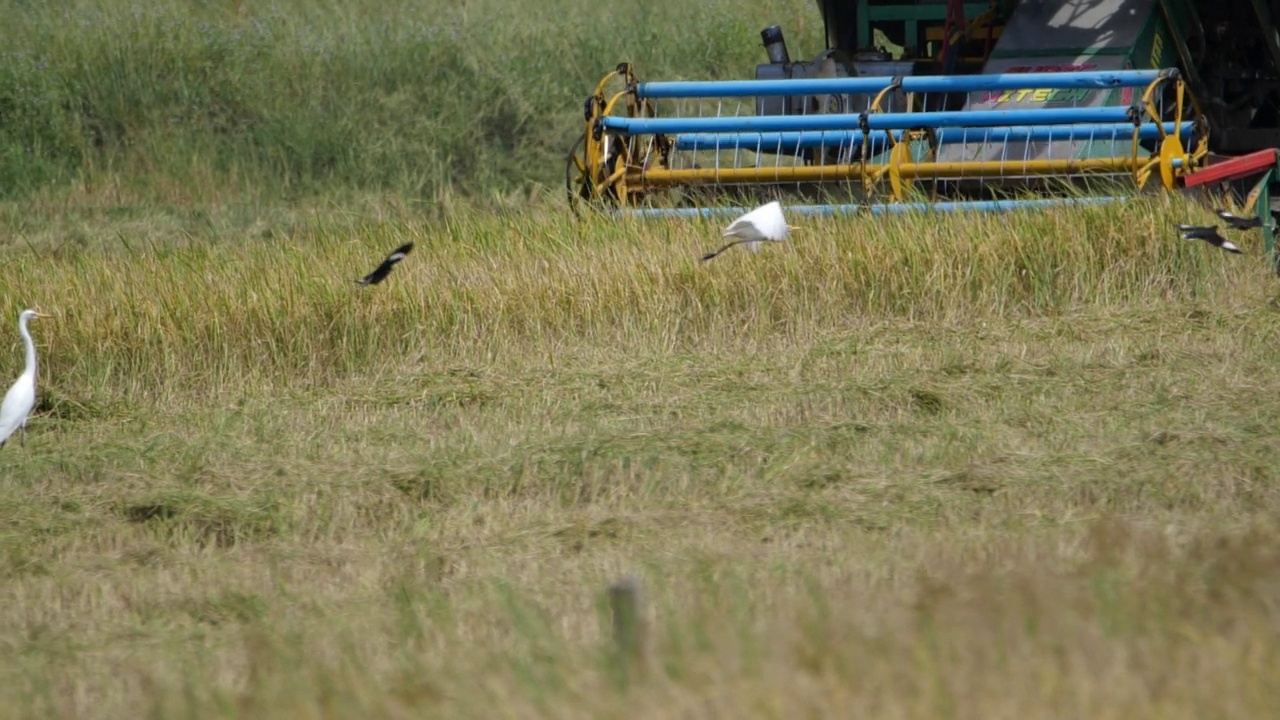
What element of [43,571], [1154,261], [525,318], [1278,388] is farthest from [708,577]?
[1154,261]

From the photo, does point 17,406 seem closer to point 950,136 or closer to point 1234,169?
point 950,136

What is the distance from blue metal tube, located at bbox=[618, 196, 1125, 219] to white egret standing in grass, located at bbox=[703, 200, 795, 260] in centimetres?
83

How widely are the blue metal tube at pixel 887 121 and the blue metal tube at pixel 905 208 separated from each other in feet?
1.32

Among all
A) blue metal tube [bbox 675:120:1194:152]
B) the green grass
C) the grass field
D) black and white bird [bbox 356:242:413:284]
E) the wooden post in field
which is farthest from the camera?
the green grass

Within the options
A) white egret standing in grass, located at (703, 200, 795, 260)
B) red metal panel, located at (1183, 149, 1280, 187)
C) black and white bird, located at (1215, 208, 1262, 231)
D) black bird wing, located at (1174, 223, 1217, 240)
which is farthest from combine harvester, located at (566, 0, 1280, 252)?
white egret standing in grass, located at (703, 200, 795, 260)

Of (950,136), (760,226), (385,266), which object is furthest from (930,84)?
(385,266)

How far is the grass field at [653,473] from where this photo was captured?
113 inches

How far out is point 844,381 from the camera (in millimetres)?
6129

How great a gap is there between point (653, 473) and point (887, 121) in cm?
339

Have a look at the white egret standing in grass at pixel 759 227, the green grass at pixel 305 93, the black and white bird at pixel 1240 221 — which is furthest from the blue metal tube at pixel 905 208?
the green grass at pixel 305 93

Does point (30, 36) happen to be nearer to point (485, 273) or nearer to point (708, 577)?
point (485, 273)

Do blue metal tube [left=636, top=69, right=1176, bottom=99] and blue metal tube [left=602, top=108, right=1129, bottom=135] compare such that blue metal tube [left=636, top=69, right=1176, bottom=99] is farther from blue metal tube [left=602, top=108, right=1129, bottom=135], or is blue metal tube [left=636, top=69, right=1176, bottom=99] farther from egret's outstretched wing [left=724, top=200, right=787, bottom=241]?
egret's outstretched wing [left=724, top=200, right=787, bottom=241]

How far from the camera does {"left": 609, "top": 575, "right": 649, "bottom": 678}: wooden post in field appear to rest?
8.80ft

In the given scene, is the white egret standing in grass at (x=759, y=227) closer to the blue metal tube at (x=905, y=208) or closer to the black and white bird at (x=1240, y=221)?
the blue metal tube at (x=905, y=208)
